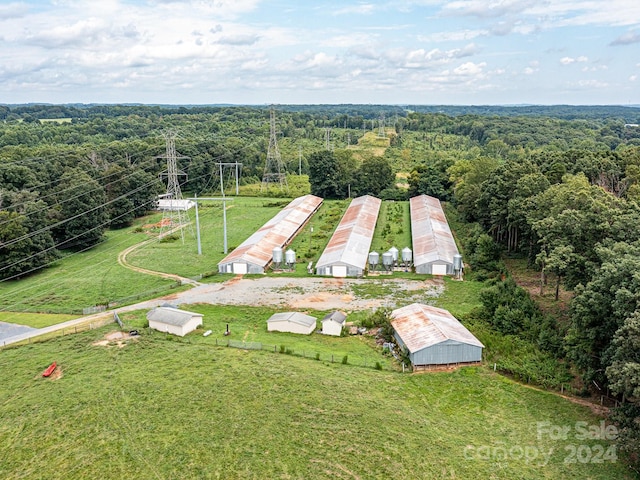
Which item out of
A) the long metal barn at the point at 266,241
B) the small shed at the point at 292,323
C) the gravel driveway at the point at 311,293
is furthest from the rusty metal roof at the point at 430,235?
the small shed at the point at 292,323

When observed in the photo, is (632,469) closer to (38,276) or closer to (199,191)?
(38,276)

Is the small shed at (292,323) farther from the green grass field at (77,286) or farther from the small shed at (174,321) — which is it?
the green grass field at (77,286)

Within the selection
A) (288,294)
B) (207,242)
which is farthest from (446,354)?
(207,242)

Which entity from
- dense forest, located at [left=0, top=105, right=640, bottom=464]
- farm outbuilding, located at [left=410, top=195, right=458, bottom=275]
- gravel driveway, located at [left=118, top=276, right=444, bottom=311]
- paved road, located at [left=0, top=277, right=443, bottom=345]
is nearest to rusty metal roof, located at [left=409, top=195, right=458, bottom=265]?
farm outbuilding, located at [left=410, top=195, right=458, bottom=275]

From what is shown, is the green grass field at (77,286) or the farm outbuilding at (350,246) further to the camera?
the farm outbuilding at (350,246)

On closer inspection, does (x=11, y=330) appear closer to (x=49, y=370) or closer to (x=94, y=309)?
(x=94, y=309)

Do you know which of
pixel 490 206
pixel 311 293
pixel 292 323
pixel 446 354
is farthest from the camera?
pixel 490 206

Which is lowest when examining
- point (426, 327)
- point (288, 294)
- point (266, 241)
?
point (288, 294)
